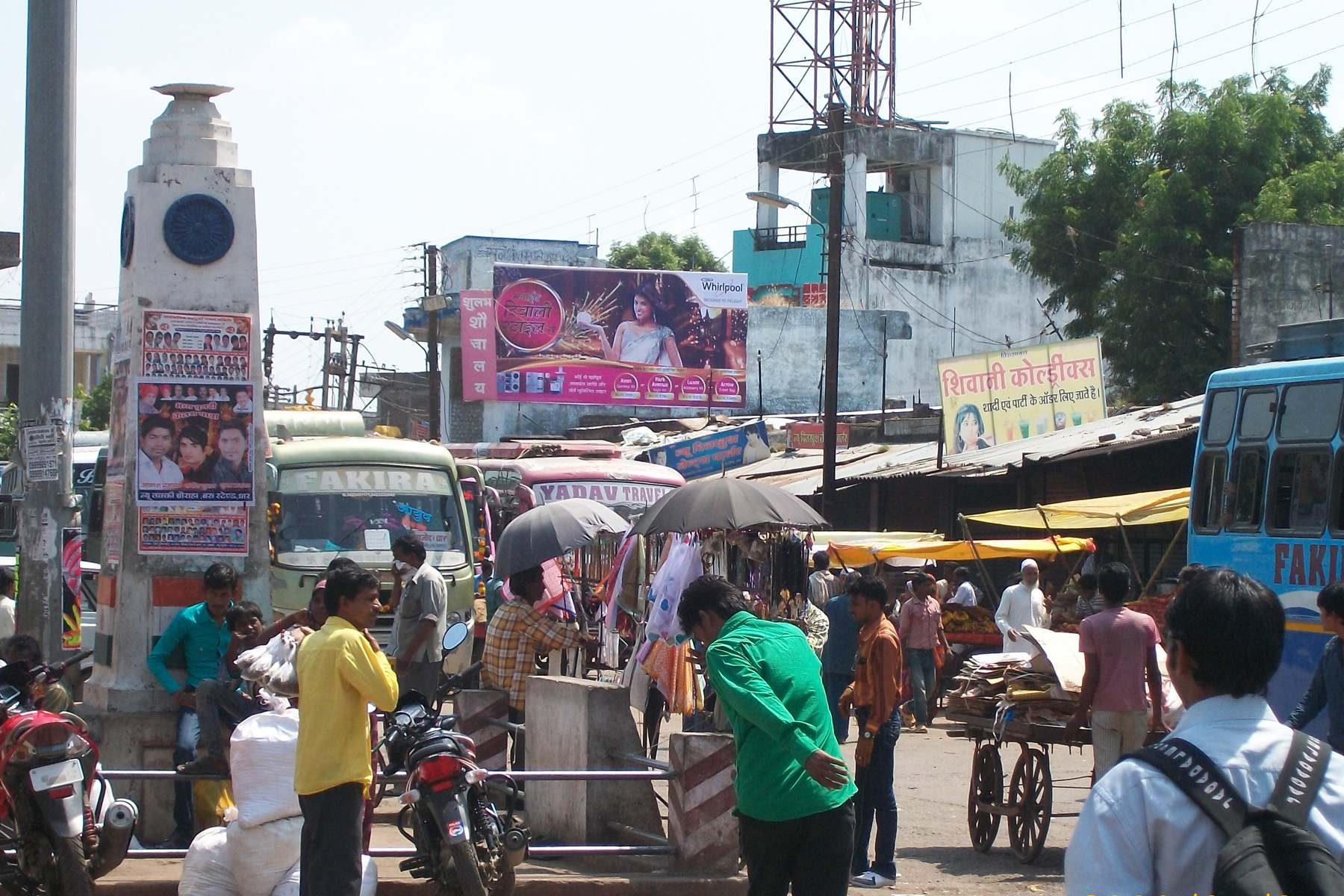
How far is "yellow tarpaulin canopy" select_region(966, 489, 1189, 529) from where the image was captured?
16.6 meters

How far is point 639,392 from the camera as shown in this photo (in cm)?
4516

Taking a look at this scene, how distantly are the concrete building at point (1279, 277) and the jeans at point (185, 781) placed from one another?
20.2 metres

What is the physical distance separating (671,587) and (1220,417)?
18.5ft

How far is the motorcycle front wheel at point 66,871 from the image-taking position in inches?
244

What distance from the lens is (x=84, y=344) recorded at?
56.7 meters

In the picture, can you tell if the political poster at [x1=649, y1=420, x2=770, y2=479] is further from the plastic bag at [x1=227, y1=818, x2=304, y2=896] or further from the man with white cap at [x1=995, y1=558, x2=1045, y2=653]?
the plastic bag at [x1=227, y1=818, x2=304, y2=896]

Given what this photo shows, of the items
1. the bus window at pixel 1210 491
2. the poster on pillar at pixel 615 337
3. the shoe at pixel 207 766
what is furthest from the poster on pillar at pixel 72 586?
the poster on pillar at pixel 615 337

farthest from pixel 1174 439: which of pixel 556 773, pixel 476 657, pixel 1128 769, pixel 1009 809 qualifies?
pixel 1128 769

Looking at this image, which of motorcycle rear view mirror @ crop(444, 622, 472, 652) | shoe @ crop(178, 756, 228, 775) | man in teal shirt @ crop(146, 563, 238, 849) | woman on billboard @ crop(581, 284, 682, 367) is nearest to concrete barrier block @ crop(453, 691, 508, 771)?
motorcycle rear view mirror @ crop(444, 622, 472, 652)

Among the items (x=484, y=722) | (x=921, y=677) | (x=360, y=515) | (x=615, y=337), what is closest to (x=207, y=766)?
(x=484, y=722)

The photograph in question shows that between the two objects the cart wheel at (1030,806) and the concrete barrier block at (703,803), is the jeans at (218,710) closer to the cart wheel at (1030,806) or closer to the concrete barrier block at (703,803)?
the concrete barrier block at (703,803)

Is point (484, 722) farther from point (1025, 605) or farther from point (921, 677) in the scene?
point (1025, 605)

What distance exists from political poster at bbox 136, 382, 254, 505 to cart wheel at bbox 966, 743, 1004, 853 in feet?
15.6

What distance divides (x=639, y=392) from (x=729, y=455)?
11.0 meters
